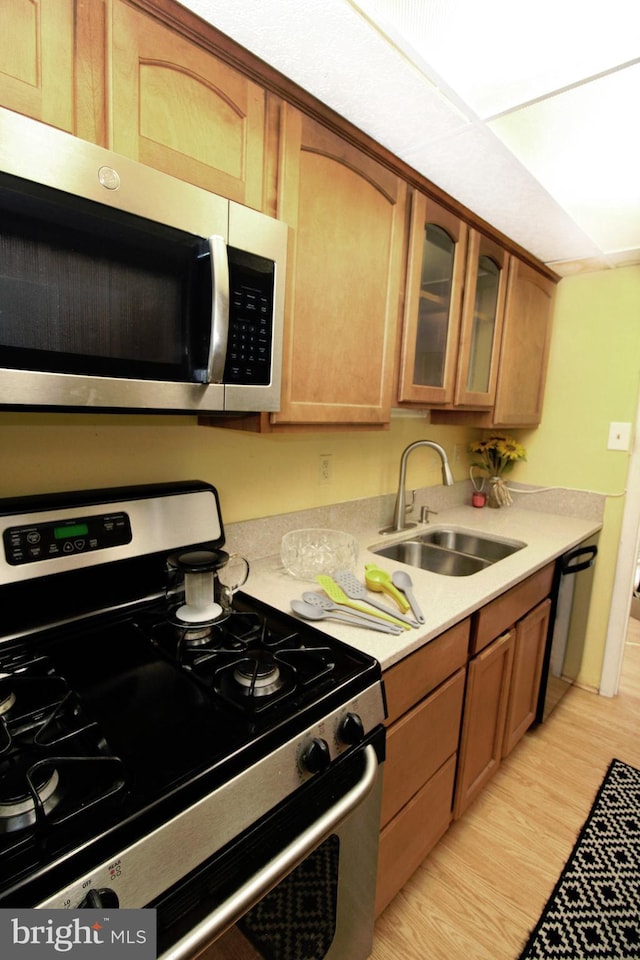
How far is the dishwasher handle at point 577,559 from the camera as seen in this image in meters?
1.92

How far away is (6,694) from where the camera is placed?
2.51 feet

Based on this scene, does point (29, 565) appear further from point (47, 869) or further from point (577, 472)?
point (577, 472)

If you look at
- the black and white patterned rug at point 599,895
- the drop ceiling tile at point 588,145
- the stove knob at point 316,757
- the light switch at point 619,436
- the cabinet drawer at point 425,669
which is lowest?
the black and white patterned rug at point 599,895

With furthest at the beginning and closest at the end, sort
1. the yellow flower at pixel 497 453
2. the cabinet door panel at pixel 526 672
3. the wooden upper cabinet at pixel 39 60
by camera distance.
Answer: the yellow flower at pixel 497 453 < the cabinet door panel at pixel 526 672 < the wooden upper cabinet at pixel 39 60

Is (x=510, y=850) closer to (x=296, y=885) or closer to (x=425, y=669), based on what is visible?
(x=425, y=669)

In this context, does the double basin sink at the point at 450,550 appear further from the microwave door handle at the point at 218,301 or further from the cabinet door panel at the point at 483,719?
the microwave door handle at the point at 218,301

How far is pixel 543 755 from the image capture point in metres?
1.93

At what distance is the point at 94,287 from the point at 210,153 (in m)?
0.38

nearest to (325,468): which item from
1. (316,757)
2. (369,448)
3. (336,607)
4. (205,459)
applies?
(369,448)

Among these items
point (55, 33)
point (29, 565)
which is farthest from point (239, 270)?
point (29, 565)

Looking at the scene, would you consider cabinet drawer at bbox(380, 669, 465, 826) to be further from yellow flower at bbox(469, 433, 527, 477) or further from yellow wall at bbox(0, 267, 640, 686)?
yellow flower at bbox(469, 433, 527, 477)

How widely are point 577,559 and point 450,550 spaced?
29.1 inches

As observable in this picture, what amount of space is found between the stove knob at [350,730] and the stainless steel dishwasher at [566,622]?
134 centimetres

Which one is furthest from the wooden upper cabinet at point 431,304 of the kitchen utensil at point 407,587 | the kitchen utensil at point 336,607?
the kitchen utensil at point 336,607
